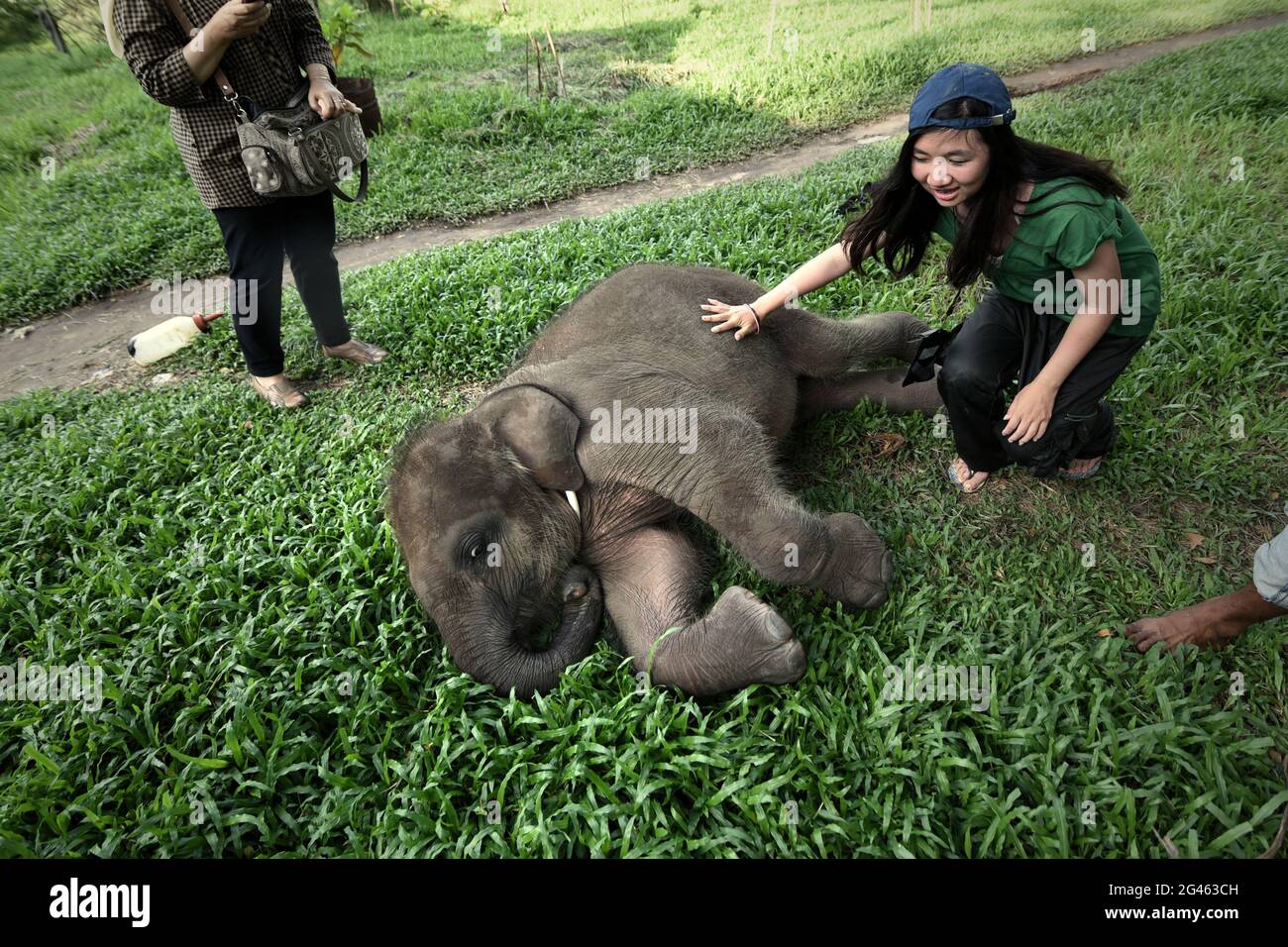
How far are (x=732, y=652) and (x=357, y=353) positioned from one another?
414cm

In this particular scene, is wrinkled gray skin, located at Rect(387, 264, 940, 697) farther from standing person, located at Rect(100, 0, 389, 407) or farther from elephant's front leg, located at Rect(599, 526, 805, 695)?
standing person, located at Rect(100, 0, 389, 407)

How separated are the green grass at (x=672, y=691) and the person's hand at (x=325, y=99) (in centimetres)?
178

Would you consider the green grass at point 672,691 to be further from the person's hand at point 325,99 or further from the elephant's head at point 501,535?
the person's hand at point 325,99

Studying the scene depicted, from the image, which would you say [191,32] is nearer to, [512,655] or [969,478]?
[512,655]

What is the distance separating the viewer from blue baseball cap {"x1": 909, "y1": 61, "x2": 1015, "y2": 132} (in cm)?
267

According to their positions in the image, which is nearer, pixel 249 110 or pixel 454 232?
pixel 249 110

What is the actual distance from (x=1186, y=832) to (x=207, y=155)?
555cm

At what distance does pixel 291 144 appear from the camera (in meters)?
4.29

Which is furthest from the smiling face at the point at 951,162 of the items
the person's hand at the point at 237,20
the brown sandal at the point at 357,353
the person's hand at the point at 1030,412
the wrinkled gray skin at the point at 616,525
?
the brown sandal at the point at 357,353

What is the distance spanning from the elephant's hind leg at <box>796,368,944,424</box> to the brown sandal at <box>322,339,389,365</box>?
3.24 metres

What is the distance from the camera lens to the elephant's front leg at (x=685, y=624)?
279 cm

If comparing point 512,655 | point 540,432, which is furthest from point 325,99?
point 512,655
